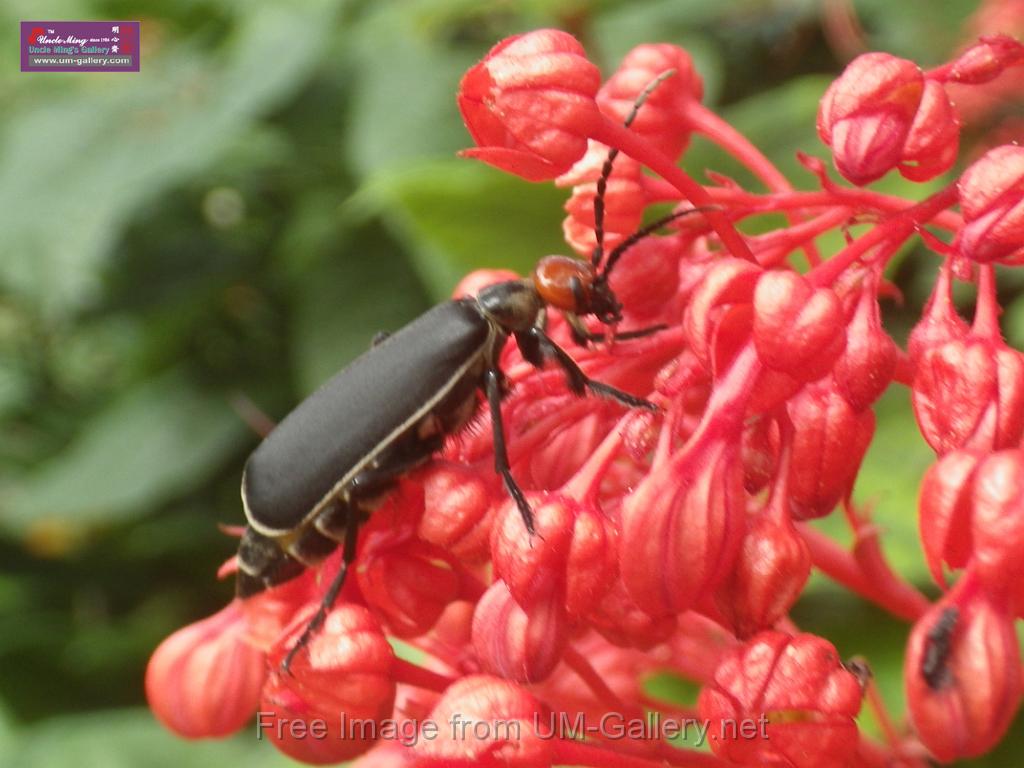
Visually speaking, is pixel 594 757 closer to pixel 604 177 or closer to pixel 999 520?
pixel 999 520

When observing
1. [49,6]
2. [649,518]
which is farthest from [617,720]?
[49,6]

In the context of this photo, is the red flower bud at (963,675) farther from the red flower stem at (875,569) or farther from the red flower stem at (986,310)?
the red flower stem at (875,569)

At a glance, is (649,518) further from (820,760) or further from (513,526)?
(820,760)

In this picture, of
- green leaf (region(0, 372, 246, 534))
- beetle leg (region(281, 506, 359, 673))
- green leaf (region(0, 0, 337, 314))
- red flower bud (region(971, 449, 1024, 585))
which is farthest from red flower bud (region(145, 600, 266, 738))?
green leaf (region(0, 372, 246, 534))

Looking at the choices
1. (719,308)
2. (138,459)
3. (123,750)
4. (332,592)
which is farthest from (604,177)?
(138,459)

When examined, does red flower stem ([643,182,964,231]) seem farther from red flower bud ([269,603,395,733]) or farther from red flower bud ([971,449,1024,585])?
red flower bud ([269,603,395,733])

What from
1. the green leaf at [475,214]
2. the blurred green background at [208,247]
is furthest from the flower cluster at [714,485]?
the blurred green background at [208,247]

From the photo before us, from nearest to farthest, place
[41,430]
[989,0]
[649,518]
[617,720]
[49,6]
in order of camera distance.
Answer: [649,518] → [617,720] → [989,0] → [49,6] → [41,430]
